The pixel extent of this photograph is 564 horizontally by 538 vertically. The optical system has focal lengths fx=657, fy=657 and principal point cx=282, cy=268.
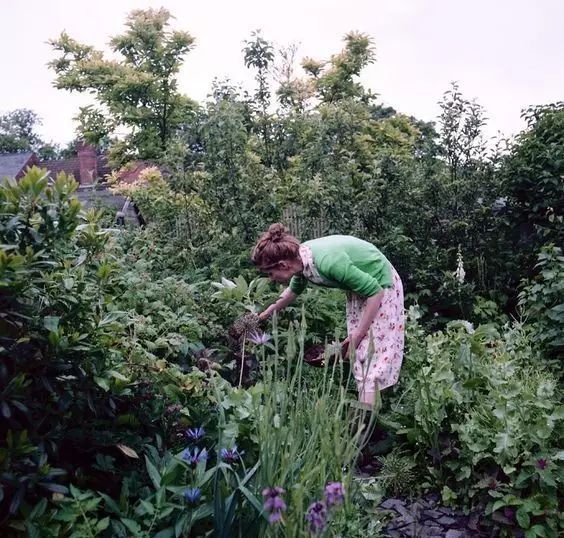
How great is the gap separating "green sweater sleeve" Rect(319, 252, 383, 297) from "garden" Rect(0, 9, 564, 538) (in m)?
0.44

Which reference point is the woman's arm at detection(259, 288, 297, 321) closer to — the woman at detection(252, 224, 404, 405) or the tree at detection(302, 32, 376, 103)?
the woman at detection(252, 224, 404, 405)

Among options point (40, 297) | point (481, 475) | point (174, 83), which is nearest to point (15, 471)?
point (40, 297)

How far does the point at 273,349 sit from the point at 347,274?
671mm

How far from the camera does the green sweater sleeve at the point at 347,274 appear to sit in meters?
3.29

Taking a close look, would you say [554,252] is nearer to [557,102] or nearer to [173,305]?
[173,305]

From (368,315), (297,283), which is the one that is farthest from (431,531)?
(297,283)

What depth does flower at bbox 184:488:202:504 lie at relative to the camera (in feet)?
6.80

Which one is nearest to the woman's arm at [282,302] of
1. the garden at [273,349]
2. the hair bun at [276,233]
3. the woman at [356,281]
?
the woman at [356,281]

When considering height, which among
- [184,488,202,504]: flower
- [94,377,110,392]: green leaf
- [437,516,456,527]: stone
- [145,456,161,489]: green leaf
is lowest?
[437,516,456,527]: stone

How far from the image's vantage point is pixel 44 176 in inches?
79.8

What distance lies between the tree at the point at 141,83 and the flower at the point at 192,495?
37.0ft

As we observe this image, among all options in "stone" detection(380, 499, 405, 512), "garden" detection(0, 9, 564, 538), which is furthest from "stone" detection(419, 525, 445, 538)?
"stone" detection(380, 499, 405, 512)

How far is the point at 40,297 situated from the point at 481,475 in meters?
2.13

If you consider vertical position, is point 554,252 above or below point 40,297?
above
